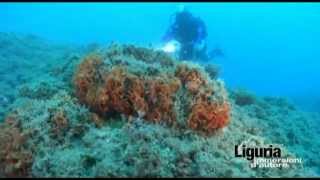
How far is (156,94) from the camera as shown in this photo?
27.6 feet

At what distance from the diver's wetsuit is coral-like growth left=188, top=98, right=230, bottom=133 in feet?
35.6

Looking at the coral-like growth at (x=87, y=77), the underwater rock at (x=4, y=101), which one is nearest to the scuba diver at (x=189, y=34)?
the underwater rock at (x=4, y=101)

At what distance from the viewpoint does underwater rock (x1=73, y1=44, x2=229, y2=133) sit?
27.3 ft

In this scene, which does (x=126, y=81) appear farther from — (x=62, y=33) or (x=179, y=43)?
(x=62, y=33)

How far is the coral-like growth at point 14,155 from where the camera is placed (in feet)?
24.6

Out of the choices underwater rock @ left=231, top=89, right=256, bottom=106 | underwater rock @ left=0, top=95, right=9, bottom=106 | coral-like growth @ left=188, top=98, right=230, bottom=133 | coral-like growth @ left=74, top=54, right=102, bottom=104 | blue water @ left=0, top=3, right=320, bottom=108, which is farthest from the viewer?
blue water @ left=0, top=3, right=320, bottom=108

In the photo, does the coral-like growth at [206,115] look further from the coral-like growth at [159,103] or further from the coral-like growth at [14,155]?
the coral-like growth at [14,155]

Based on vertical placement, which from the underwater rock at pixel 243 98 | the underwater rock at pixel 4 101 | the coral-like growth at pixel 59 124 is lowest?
the coral-like growth at pixel 59 124

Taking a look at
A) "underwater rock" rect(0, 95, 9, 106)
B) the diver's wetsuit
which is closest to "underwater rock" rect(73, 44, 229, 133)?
"underwater rock" rect(0, 95, 9, 106)

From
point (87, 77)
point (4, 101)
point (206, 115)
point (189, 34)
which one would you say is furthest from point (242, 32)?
point (206, 115)

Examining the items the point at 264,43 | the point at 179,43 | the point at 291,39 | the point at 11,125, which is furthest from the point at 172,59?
the point at 291,39

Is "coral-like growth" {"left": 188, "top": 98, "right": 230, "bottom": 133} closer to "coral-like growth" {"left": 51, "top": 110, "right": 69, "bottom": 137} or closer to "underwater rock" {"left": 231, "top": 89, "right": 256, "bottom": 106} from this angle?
"coral-like growth" {"left": 51, "top": 110, "right": 69, "bottom": 137}

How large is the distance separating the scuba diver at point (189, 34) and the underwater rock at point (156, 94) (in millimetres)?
10131

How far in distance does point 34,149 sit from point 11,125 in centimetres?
93
